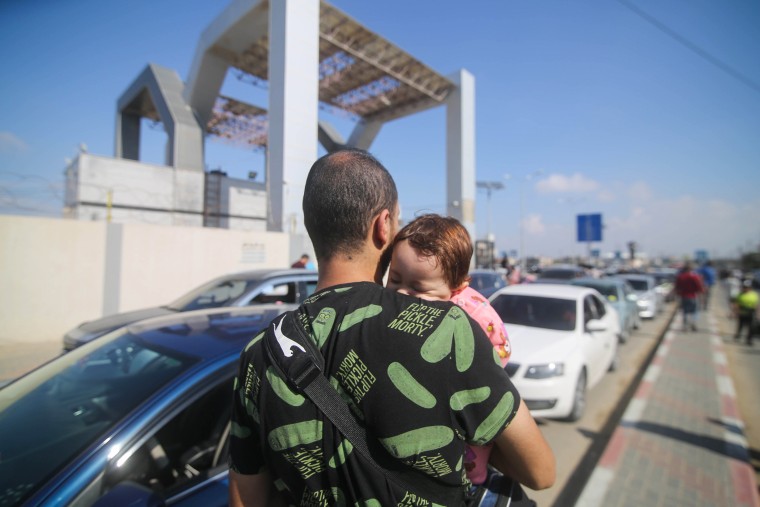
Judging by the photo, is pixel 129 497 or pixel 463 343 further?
pixel 129 497

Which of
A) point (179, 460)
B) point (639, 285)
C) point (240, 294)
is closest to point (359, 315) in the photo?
point (179, 460)

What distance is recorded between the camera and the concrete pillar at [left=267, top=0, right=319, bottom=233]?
12.6 meters

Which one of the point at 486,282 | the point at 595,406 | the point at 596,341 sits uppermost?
the point at 486,282

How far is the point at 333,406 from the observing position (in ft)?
2.98

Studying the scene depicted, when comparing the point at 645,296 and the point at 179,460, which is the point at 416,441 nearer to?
the point at 179,460

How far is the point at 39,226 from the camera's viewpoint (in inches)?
297

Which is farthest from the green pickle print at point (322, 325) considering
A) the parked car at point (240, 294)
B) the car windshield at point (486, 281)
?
the car windshield at point (486, 281)

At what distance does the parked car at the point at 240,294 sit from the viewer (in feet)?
16.8

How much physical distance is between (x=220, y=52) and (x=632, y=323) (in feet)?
65.3

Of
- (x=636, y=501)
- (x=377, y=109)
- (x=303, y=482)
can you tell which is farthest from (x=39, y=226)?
(x=377, y=109)

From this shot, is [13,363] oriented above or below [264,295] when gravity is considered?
below

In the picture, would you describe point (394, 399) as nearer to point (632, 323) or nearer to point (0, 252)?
point (0, 252)

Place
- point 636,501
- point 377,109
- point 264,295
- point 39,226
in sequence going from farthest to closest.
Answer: point 377,109
point 39,226
point 264,295
point 636,501

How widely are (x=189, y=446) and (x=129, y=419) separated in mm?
804
